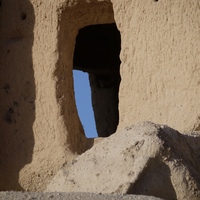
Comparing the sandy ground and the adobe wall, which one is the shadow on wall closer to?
the adobe wall

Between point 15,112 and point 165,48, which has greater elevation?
point 165,48

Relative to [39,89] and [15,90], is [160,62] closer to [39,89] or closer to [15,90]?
[39,89]

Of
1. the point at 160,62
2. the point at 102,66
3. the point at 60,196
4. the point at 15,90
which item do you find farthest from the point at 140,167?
the point at 102,66

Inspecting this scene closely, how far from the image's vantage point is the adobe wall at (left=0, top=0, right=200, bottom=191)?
4.99 m

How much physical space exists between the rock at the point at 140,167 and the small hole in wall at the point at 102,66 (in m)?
4.38

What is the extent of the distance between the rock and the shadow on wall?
5.59ft

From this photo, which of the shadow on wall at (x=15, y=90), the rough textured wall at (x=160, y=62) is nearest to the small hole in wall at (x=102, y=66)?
the shadow on wall at (x=15, y=90)

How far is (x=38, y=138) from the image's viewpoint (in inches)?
220

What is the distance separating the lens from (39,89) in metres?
5.69

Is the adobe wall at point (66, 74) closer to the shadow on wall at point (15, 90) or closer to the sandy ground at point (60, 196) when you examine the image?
the shadow on wall at point (15, 90)

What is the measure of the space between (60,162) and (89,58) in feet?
11.2

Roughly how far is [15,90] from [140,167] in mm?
2419

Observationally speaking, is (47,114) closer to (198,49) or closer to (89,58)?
(198,49)

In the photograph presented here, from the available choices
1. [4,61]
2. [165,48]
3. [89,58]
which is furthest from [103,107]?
[165,48]
